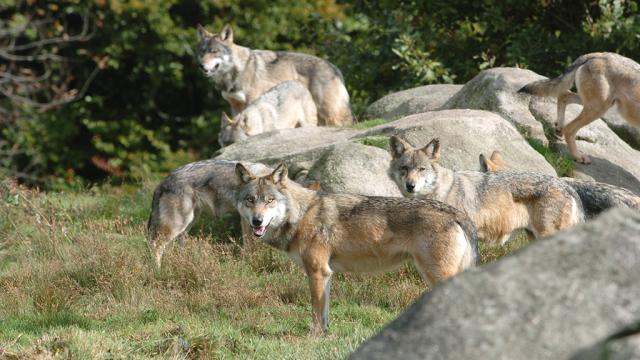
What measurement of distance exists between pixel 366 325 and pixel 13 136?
1343cm

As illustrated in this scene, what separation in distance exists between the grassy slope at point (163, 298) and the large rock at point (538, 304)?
2.69 metres

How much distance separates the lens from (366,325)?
776cm

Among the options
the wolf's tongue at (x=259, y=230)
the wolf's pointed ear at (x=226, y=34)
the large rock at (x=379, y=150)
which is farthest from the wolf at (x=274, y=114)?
the wolf's tongue at (x=259, y=230)

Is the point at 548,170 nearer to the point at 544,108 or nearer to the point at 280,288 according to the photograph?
the point at 544,108

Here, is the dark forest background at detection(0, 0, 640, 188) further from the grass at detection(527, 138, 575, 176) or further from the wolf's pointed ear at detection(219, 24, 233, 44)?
the grass at detection(527, 138, 575, 176)

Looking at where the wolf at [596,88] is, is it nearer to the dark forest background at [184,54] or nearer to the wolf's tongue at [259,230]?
the dark forest background at [184,54]

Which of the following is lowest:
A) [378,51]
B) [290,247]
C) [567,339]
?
[378,51]

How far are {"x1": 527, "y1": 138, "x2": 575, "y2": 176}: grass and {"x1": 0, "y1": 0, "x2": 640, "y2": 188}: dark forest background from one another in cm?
403

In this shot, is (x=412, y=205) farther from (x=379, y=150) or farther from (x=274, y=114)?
(x=274, y=114)

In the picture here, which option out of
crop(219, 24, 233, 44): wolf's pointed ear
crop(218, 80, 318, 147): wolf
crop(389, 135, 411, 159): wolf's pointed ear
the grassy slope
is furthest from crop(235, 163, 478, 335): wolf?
crop(219, 24, 233, 44): wolf's pointed ear

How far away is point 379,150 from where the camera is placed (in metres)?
10.6

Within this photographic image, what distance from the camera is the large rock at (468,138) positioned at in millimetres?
10984

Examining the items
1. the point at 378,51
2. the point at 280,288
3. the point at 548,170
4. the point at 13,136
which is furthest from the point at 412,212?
the point at 13,136

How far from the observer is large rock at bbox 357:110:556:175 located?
36.0 ft
